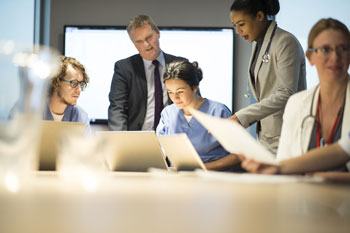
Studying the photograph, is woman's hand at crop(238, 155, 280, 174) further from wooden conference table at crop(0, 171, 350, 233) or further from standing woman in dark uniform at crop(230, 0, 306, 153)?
standing woman in dark uniform at crop(230, 0, 306, 153)

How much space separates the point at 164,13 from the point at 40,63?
12.2ft

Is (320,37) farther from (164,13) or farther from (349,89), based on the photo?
(164,13)

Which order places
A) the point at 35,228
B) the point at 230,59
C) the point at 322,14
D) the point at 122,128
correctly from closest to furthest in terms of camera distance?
1. the point at 35,228
2. the point at 122,128
3. the point at 322,14
4. the point at 230,59

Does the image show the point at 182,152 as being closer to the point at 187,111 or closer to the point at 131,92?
the point at 187,111

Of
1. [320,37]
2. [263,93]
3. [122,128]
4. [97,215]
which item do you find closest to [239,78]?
[122,128]

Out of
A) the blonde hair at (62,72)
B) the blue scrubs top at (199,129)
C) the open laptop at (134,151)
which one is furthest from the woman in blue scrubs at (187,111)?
the open laptop at (134,151)

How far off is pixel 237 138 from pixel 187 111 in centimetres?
153

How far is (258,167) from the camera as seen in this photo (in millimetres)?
1233

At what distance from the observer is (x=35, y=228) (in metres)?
0.49

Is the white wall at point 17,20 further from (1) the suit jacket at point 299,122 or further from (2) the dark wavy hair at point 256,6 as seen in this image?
(1) the suit jacket at point 299,122

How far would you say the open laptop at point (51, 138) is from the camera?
1703 millimetres

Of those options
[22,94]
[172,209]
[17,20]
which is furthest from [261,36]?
[17,20]

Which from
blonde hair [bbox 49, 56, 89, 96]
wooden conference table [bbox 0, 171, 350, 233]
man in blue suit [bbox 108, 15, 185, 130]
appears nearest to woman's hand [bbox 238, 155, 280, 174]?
wooden conference table [bbox 0, 171, 350, 233]

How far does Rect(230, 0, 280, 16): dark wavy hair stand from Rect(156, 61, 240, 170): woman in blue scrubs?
1.83ft
